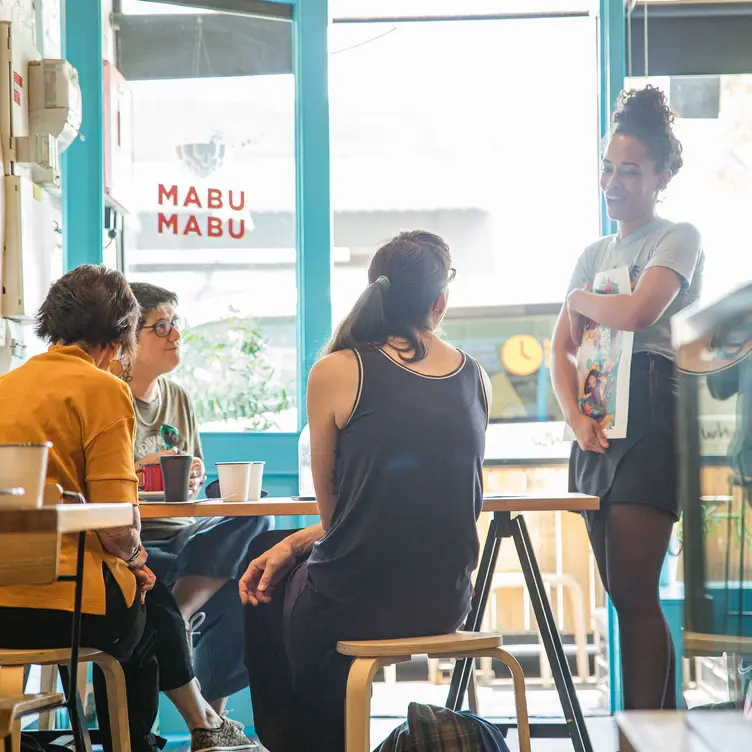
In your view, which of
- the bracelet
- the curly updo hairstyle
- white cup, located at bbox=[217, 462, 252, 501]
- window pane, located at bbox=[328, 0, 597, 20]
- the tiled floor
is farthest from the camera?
window pane, located at bbox=[328, 0, 597, 20]

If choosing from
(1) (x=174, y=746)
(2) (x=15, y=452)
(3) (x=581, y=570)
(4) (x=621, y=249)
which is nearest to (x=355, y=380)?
(2) (x=15, y=452)

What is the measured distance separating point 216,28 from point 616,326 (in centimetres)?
184

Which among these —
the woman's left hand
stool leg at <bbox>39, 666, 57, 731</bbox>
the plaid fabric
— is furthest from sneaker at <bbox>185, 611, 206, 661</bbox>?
the plaid fabric

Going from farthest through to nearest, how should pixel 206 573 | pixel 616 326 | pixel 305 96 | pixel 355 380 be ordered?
pixel 305 96 < pixel 206 573 < pixel 616 326 < pixel 355 380

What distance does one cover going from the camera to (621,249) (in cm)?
254

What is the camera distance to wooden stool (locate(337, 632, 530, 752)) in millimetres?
1682

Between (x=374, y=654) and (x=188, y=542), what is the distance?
1096mm

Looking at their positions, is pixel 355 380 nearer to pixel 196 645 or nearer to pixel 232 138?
pixel 196 645

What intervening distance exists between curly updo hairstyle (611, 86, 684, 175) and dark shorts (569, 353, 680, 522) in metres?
0.50

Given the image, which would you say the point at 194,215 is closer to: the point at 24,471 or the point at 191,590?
the point at 191,590

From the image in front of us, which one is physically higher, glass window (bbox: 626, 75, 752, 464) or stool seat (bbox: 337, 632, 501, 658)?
glass window (bbox: 626, 75, 752, 464)

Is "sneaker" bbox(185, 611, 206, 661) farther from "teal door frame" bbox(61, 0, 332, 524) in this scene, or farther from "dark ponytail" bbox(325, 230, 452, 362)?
"dark ponytail" bbox(325, 230, 452, 362)

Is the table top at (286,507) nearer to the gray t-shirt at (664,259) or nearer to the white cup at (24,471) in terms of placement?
the gray t-shirt at (664,259)

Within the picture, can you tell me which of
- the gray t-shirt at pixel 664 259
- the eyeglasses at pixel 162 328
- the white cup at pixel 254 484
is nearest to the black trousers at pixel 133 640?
the white cup at pixel 254 484
